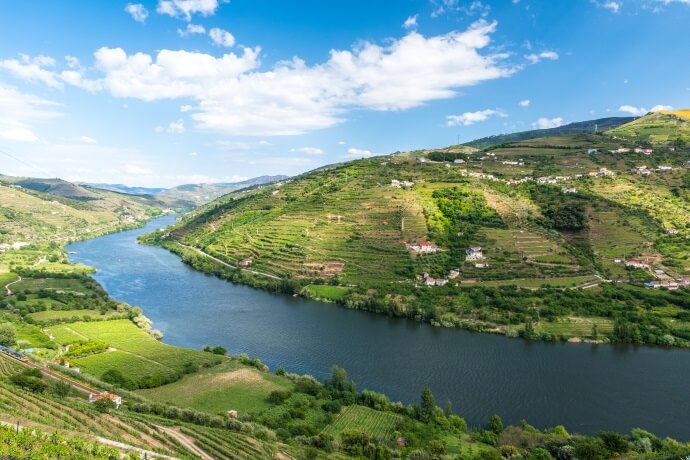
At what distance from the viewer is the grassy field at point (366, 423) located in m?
30.4

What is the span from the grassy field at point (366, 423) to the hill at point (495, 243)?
2484cm

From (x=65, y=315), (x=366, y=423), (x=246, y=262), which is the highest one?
(x=246, y=262)

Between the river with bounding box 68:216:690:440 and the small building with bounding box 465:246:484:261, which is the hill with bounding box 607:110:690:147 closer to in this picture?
the small building with bounding box 465:246:484:261

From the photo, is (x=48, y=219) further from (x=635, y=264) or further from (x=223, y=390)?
(x=635, y=264)

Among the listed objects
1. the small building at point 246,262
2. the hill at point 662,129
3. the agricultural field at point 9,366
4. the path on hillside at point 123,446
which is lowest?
the agricultural field at point 9,366

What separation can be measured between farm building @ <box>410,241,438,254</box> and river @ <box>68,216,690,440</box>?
63.7 ft

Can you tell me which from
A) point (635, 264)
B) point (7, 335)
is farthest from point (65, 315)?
point (635, 264)

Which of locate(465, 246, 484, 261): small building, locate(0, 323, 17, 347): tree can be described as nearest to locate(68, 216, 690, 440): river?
locate(0, 323, 17, 347): tree

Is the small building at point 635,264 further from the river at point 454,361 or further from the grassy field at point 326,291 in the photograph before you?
the grassy field at point 326,291

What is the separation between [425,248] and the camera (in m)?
74.9

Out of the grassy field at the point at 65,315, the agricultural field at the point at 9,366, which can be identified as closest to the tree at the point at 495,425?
the agricultural field at the point at 9,366

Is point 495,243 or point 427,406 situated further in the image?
point 495,243

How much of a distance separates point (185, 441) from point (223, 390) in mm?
10878

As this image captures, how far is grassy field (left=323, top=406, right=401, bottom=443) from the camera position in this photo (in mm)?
30438
